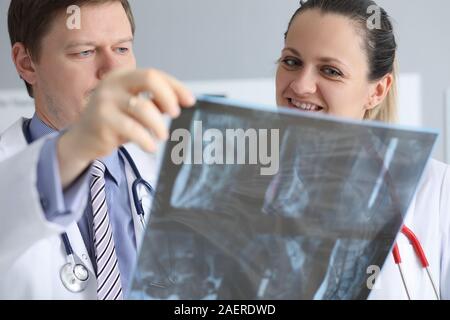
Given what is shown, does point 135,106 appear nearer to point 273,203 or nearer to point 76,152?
point 76,152

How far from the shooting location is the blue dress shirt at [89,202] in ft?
2.08

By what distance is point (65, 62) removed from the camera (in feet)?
3.97

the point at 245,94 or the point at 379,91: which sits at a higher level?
the point at 379,91

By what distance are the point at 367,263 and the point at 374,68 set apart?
0.68 meters

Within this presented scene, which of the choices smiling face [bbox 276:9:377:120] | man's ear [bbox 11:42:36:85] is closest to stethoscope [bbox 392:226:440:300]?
smiling face [bbox 276:9:377:120]

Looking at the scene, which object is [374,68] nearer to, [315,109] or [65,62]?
[315,109]

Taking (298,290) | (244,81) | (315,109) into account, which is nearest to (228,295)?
(298,290)

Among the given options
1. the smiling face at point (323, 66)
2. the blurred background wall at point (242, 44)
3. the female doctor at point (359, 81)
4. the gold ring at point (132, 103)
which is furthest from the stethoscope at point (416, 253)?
the blurred background wall at point (242, 44)

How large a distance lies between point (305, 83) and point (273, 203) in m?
0.59

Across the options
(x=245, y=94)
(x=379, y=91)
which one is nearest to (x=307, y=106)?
(x=379, y=91)

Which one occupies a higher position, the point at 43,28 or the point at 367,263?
the point at 43,28

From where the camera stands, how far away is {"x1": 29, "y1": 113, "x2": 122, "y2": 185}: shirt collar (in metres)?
1.16
